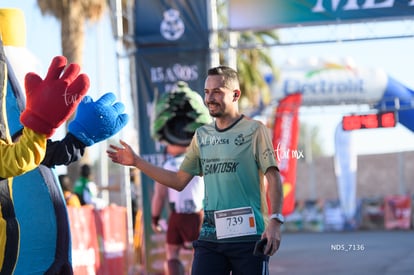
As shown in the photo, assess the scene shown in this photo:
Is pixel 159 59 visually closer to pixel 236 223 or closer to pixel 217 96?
pixel 217 96

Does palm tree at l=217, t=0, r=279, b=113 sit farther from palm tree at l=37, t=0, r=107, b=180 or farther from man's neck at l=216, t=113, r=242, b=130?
man's neck at l=216, t=113, r=242, b=130

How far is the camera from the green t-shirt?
5.57 metres

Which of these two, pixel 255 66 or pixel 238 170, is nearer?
pixel 238 170

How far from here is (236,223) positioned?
5508 millimetres

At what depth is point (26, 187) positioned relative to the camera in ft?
16.9

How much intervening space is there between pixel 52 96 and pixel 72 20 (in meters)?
16.2

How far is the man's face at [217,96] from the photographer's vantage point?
5668 millimetres

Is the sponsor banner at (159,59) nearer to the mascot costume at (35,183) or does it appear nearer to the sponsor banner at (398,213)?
the mascot costume at (35,183)

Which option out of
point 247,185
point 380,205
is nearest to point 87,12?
point 380,205

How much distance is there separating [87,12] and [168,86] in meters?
7.76

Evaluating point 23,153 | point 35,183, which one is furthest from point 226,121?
point 23,153

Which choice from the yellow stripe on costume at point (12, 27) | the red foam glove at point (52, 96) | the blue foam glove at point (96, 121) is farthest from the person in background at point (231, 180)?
the red foam glove at point (52, 96)

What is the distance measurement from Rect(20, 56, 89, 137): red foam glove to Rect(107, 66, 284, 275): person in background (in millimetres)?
1155

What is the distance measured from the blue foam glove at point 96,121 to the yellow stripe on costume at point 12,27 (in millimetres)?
719
